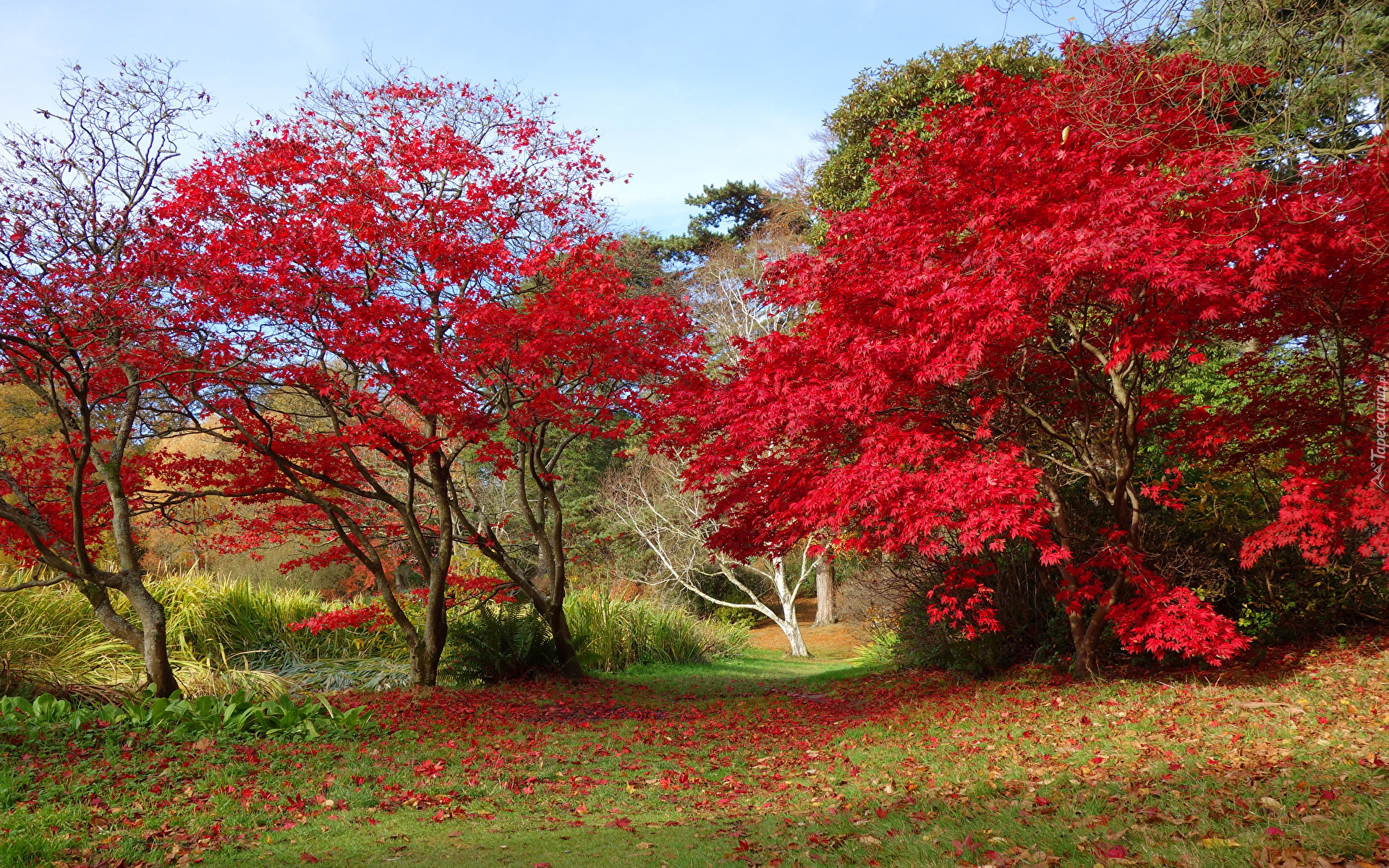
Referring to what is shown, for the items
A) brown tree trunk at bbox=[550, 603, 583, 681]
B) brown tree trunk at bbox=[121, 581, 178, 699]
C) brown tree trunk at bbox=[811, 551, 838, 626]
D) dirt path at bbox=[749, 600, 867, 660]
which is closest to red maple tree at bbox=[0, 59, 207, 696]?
brown tree trunk at bbox=[121, 581, 178, 699]

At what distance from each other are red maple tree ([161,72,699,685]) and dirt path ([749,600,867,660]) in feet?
27.3

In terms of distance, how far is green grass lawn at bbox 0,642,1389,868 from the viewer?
3834 millimetres

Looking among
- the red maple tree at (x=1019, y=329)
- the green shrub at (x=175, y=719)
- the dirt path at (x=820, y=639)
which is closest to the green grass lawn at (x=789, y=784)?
the green shrub at (x=175, y=719)

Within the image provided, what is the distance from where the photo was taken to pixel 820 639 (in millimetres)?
19484

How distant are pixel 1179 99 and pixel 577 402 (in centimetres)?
602

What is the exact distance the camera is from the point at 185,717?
6195 millimetres

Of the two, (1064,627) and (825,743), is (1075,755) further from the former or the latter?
(1064,627)

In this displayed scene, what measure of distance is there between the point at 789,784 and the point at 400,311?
5124mm

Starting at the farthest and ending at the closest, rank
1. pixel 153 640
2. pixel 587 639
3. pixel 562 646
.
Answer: pixel 587 639, pixel 562 646, pixel 153 640

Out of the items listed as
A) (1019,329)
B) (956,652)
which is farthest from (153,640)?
(956,652)

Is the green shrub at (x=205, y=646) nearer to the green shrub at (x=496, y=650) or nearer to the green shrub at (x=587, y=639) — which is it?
the green shrub at (x=496, y=650)

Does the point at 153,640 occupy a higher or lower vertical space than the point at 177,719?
higher

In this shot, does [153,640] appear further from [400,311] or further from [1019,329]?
[1019,329]

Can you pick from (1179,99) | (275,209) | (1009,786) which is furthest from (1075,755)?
(275,209)
